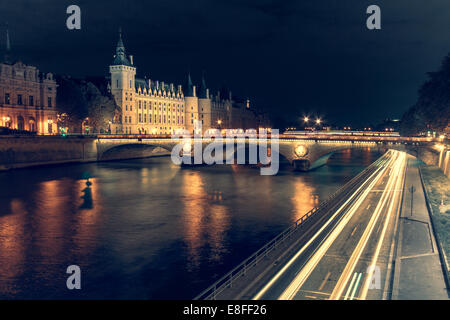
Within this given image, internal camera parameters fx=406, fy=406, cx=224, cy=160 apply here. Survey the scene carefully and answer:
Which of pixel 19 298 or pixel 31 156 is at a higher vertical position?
pixel 31 156

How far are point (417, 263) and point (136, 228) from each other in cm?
2482

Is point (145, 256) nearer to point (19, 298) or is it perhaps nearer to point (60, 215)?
point (19, 298)

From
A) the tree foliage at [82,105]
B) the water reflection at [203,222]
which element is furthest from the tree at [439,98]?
the tree foliage at [82,105]

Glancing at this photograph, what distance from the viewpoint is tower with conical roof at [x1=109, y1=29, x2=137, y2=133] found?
437ft

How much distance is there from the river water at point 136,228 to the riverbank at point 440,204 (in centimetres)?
1333

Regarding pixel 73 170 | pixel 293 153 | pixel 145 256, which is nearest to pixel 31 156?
pixel 73 170

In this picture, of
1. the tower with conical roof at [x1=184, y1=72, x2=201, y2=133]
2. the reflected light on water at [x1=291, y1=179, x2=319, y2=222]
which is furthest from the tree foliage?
the reflected light on water at [x1=291, y1=179, x2=319, y2=222]

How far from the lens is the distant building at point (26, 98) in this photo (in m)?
91.4

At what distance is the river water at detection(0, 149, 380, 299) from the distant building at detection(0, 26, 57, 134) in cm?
2415

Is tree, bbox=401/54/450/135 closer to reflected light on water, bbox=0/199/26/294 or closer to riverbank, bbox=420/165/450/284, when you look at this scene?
riverbank, bbox=420/165/450/284

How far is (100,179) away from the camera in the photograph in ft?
243

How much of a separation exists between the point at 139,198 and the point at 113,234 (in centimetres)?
1894

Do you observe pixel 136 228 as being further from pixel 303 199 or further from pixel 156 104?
pixel 156 104

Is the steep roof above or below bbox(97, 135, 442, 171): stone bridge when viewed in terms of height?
above
